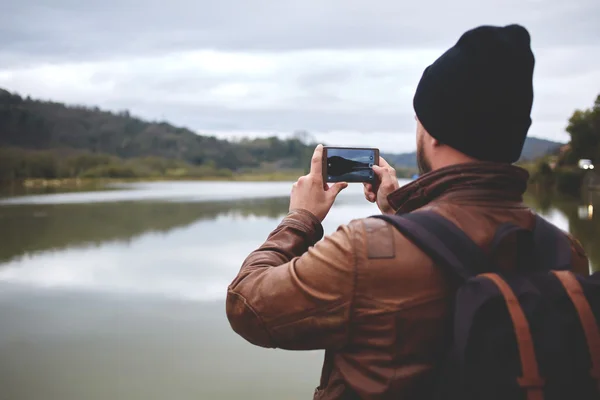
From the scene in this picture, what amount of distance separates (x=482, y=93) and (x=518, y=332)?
1.76 ft

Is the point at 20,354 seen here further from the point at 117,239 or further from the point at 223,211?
the point at 223,211

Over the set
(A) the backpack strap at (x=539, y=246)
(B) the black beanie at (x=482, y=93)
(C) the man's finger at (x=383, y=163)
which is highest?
(B) the black beanie at (x=482, y=93)

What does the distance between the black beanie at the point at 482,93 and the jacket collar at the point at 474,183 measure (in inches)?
1.7

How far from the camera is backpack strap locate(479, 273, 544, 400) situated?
1199 mm

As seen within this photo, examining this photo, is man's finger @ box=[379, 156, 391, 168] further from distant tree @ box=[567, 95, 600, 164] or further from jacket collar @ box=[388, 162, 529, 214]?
distant tree @ box=[567, 95, 600, 164]

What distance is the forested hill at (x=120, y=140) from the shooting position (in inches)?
3226

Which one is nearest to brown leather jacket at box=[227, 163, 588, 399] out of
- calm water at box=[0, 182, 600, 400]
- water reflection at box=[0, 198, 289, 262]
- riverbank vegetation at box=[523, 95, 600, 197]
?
calm water at box=[0, 182, 600, 400]

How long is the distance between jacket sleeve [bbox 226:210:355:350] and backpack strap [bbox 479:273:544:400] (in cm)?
33

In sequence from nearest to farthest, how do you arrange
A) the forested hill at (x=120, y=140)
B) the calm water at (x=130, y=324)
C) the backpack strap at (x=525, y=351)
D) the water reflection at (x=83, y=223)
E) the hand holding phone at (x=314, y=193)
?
the backpack strap at (x=525, y=351), the hand holding phone at (x=314, y=193), the calm water at (x=130, y=324), the water reflection at (x=83, y=223), the forested hill at (x=120, y=140)

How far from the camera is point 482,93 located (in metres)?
1.35

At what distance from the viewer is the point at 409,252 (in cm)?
128

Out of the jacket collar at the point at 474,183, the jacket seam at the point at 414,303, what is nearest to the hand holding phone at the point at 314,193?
the jacket collar at the point at 474,183

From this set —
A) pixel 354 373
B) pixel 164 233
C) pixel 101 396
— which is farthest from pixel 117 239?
pixel 354 373

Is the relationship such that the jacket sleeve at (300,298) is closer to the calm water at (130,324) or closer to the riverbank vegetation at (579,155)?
the calm water at (130,324)
